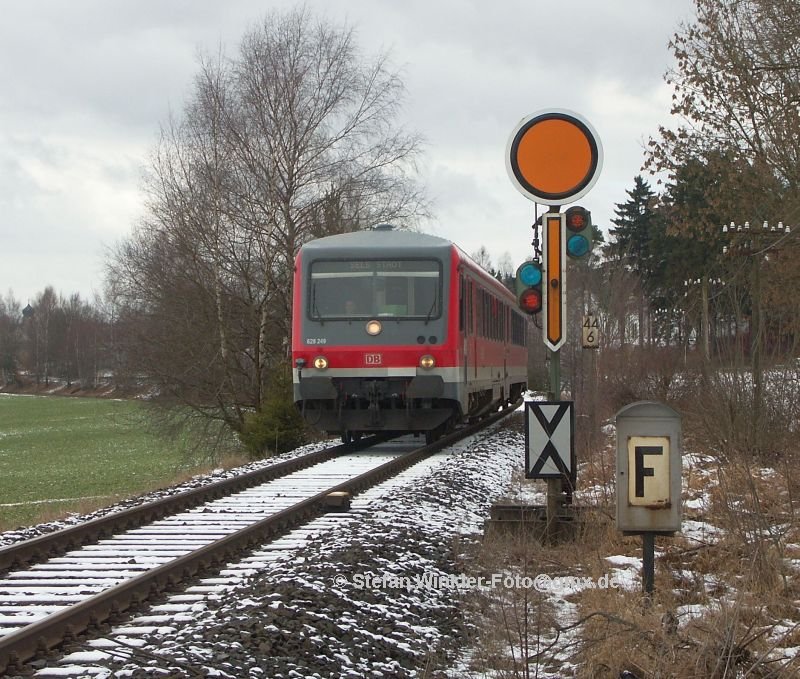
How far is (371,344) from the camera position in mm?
15086

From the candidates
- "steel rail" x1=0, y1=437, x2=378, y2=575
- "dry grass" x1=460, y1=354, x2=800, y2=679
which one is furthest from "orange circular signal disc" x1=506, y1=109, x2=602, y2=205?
→ "steel rail" x1=0, y1=437, x2=378, y2=575

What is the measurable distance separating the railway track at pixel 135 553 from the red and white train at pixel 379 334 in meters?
2.50

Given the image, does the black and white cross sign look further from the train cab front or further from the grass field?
the train cab front

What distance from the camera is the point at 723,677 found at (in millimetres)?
4055

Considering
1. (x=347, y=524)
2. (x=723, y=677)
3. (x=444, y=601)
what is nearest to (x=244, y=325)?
(x=347, y=524)

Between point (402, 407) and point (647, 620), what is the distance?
10.6m

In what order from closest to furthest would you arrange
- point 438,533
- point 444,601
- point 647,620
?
point 647,620
point 444,601
point 438,533

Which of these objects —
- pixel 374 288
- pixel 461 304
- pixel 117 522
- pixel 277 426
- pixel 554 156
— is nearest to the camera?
pixel 554 156

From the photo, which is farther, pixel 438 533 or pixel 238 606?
pixel 438 533

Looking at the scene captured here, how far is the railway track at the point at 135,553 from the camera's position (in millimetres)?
5465

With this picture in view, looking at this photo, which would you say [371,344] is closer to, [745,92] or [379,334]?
A: [379,334]

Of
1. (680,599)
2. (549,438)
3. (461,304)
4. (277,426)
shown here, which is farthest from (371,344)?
(680,599)

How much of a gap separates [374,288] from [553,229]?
783 cm

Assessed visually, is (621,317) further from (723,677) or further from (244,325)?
(723,677)
